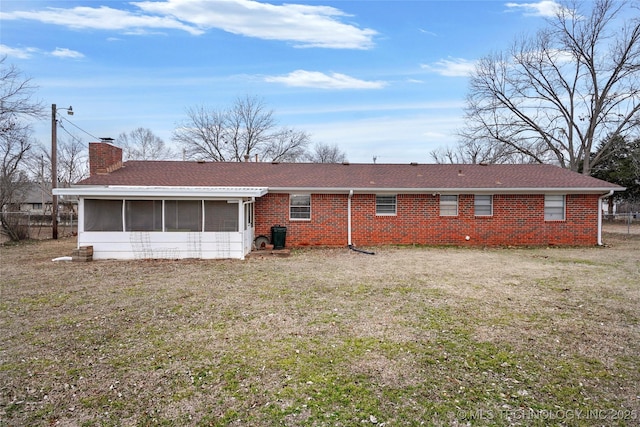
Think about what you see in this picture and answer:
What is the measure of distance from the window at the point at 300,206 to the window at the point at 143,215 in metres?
4.80

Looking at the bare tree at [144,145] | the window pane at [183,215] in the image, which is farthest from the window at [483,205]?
the bare tree at [144,145]

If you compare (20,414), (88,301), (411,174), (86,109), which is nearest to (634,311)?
(20,414)

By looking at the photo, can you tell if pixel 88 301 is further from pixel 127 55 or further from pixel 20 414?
pixel 127 55

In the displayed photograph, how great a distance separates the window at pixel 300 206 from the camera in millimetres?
14484

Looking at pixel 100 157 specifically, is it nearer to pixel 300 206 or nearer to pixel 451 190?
pixel 300 206

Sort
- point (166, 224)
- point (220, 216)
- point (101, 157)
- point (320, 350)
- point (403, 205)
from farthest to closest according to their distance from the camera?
1. point (403, 205)
2. point (101, 157)
3. point (220, 216)
4. point (166, 224)
5. point (320, 350)

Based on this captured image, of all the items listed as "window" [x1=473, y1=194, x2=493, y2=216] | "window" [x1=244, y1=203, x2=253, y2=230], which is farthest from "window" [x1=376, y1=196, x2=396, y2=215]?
"window" [x1=244, y1=203, x2=253, y2=230]

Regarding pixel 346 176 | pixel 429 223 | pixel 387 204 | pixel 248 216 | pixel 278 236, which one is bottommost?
pixel 278 236

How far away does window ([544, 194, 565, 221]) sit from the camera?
14969mm

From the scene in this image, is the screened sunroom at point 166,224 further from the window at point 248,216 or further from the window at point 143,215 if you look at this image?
the window at point 248,216

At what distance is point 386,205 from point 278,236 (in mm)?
4394

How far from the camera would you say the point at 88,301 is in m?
6.62

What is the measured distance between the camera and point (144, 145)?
132ft

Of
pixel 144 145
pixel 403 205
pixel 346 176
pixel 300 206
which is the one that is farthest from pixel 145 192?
pixel 144 145
